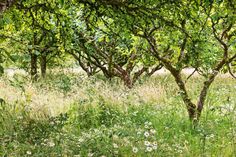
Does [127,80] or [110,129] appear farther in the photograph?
[127,80]

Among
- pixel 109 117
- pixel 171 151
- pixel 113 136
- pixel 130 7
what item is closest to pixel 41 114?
Answer: pixel 109 117

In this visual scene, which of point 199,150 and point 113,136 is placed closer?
point 199,150

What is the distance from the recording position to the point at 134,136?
21.5 ft

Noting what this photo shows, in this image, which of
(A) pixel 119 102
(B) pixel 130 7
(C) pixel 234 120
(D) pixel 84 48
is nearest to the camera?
(B) pixel 130 7

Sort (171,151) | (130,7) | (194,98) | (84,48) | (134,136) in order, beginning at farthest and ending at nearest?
(84,48) < (194,98) < (134,136) < (171,151) < (130,7)

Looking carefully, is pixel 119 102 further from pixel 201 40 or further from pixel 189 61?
pixel 201 40

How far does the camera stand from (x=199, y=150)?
246 inches

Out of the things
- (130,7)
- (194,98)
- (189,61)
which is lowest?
(194,98)

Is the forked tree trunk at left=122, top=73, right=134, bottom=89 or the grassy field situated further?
the forked tree trunk at left=122, top=73, right=134, bottom=89

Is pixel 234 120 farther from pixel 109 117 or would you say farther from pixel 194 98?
pixel 194 98

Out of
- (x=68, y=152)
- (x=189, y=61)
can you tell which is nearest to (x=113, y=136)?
(x=68, y=152)

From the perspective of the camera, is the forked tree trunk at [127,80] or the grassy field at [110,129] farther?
the forked tree trunk at [127,80]

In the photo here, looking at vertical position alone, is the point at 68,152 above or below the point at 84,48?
below

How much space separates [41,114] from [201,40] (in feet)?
14.9
